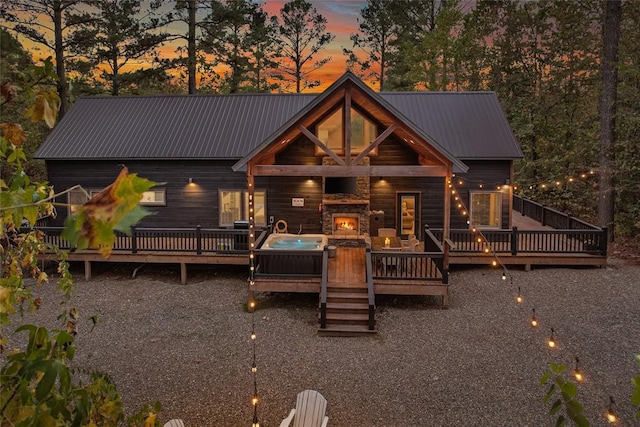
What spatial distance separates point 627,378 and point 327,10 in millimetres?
29536

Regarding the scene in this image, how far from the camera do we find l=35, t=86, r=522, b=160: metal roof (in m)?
16.7

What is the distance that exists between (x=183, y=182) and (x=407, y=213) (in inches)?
327

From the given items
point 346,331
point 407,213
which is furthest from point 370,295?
point 407,213

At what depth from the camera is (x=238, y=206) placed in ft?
55.3

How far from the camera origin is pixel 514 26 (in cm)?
2617

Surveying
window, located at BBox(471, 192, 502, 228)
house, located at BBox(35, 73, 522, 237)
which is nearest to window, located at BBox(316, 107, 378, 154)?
house, located at BBox(35, 73, 522, 237)

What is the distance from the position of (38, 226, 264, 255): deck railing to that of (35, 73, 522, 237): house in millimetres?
1305

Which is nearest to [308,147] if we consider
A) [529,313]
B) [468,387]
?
[529,313]

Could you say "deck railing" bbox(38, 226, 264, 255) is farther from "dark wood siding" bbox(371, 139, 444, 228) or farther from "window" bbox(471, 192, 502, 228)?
"window" bbox(471, 192, 502, 228)

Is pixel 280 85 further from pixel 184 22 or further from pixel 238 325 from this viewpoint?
pixel 238 325

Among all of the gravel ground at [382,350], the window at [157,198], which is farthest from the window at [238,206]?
the gravel ground at [382,350]

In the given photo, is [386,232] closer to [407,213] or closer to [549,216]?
[407,213]

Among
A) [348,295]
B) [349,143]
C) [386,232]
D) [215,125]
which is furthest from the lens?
[215,125]

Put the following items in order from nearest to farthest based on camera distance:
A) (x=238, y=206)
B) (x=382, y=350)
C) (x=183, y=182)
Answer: (x=382, y=350) → (x=238, y=206) → (x=183, y=182)
